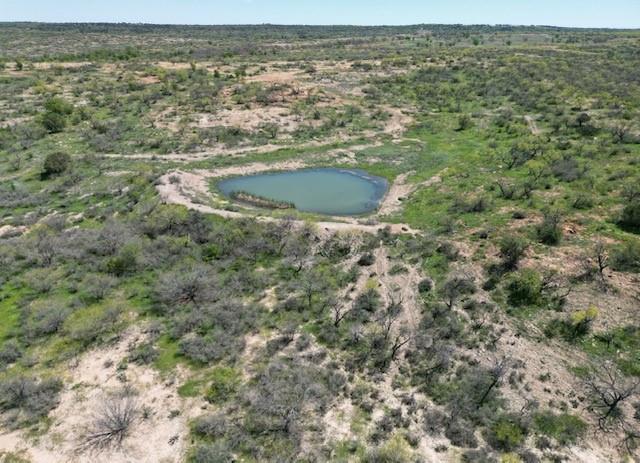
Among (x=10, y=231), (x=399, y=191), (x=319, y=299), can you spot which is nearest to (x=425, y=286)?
(x=319, y=299)

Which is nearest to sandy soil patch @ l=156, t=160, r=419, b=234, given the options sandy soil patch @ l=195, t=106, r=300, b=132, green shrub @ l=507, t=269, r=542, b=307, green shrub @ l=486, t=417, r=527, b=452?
green shrub @ l=507, t=269, r=542, b=307

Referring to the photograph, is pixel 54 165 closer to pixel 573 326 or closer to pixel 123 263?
pixel 123 263

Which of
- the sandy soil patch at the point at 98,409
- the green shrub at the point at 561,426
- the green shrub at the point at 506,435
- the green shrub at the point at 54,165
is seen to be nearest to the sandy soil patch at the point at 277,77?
the green shrub at the point at 54,165

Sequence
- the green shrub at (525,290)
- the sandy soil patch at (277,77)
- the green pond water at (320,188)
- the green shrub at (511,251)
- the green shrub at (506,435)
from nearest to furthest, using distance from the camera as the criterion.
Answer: the green shrub at (506,435) → the green shrub at (525,290) → the green shrub at (511,251) → the green pond water at (320,188) → the sandy soil patch at (277,77)

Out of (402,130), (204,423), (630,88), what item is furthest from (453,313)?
(630,88)

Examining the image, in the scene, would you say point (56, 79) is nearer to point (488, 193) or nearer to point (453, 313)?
point (488, 193)

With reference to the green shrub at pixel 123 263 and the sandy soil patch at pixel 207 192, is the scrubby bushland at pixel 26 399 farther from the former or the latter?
the sandy soil patch at pixel 207 192

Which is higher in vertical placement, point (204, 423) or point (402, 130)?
point (402, 130)
